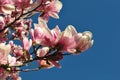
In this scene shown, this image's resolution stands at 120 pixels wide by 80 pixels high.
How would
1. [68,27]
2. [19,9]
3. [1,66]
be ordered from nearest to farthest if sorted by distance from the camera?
[68,27] < [1,66] < [19,9]

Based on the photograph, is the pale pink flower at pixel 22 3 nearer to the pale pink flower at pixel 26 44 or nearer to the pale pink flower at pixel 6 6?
the pale pink flower at pixel 6 6

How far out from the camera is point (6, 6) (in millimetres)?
3463

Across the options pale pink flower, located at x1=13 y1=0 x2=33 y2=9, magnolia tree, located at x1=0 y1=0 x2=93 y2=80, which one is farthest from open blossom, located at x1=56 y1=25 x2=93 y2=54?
pale pink flower, located at x1=13 y1=0 x2=33 y2=9

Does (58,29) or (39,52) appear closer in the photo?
(58,29)

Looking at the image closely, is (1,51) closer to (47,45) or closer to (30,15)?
(47,45)

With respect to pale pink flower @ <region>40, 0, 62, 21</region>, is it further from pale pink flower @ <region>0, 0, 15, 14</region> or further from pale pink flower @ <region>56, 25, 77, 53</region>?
pale pink flower @ <region>56, 25, 77, 53</region>

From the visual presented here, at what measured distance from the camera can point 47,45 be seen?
2.84 metres

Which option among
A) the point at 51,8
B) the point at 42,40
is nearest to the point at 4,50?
the point at 42,40

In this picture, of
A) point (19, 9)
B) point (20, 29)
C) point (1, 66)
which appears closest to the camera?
point (1, 66)

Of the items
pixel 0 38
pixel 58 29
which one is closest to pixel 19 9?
pixel 0 38

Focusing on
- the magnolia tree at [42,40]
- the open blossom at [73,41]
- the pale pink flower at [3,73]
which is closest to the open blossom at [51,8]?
the magnolia tree at [42,40]

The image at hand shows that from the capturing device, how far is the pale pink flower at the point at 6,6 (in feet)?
11.3

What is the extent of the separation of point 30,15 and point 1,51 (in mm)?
924

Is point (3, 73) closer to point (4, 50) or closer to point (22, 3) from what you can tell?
point (4, 50)
